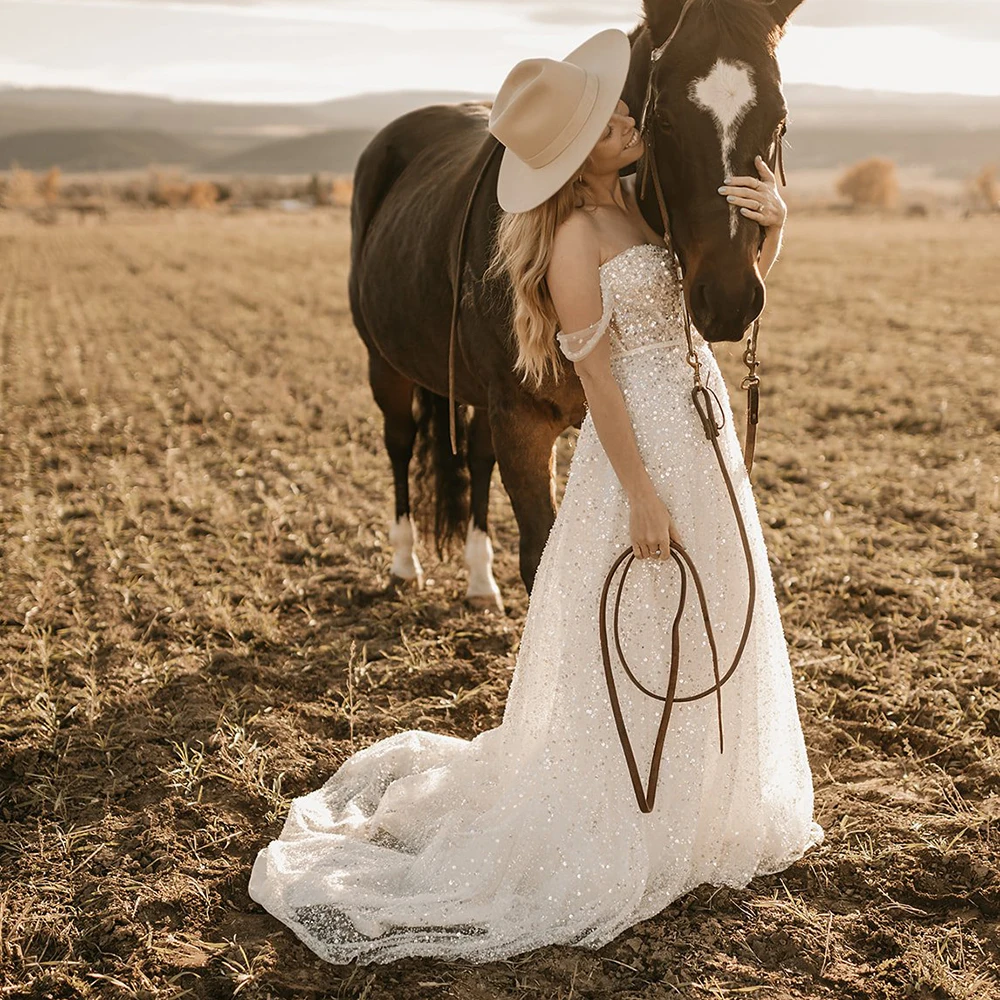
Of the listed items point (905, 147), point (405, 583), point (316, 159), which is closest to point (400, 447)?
point (405, 583)

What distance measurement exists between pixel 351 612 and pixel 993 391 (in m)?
6.34

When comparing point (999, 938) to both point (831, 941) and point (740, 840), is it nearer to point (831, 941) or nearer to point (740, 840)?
point (831, 941)

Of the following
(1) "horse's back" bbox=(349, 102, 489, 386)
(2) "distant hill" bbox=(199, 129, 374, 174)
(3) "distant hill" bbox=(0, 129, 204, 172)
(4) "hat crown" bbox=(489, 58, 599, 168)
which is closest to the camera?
(4) "hat crown" bbox=(489, 58, 599, 168)

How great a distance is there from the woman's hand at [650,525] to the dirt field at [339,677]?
3.03 feet

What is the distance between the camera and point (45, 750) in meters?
3.47

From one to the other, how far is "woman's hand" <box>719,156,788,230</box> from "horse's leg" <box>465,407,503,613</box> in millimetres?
2249

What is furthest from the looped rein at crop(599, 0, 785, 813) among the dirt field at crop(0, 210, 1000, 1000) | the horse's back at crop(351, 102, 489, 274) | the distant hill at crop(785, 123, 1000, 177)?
the distant hill at crop(785, 123, 1000, 177)

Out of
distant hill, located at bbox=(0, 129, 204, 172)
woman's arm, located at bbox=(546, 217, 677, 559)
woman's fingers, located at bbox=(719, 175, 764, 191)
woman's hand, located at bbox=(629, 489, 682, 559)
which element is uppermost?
distant hill, located at bbox=(0, 129, 204, 172)

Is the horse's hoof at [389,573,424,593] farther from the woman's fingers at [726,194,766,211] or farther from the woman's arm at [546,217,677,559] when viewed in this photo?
the woman's fingers at [726,194,766,211]

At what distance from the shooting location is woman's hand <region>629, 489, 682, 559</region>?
249cm

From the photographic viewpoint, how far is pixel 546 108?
2328mm

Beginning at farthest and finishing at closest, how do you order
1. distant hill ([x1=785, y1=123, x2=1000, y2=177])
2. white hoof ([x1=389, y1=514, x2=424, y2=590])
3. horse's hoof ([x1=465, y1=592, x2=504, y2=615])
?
distant hill ([x1=785, y1=123, x2=1000, y2=177]) < white hoof ([x1=389, y1=514, x2=424, y2=590]) < horse's hoof ([x1=465, y1=592, x2=504, y2=615])

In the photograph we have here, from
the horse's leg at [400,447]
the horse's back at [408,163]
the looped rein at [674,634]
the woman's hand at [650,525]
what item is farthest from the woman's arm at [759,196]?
the horse's leg at [400,447]

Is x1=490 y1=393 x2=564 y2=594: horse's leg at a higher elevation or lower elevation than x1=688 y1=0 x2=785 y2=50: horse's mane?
lower
